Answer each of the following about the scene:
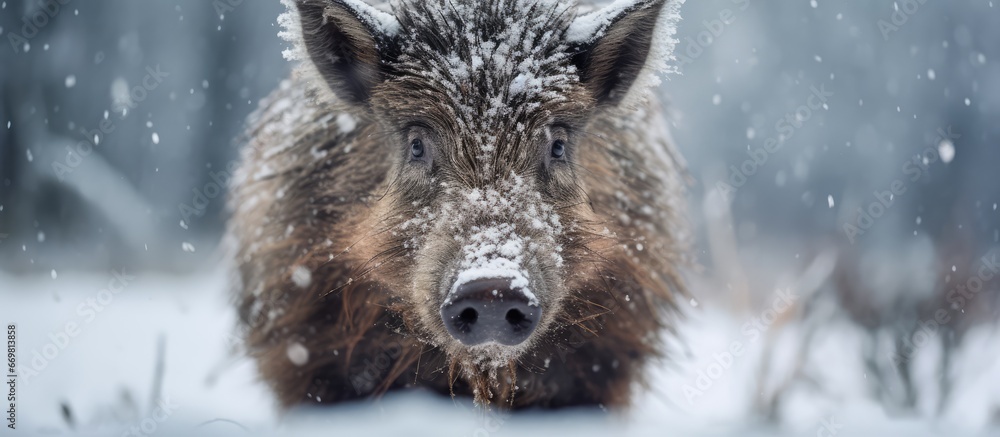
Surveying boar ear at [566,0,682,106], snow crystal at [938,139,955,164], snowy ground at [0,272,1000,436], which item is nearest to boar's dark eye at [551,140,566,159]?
boar ear at [566,0,682,106]

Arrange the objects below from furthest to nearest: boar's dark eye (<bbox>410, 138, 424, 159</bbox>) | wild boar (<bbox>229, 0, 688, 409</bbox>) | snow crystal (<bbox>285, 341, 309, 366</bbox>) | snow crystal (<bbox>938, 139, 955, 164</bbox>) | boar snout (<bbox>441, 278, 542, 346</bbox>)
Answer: snow crystal (<bbox>938, 139, 955, 164</bbox>) → snow crystal (<bbox>285, 341, 309, 366</bbox>) → boar's dark eye (<bbox>410, 138, 424, 159</bbox>) → wild boar (<bbox>229, 0, 688, 409</bbox>) → boar snout (<bbox>441, 278, 542, 346</bbox>)

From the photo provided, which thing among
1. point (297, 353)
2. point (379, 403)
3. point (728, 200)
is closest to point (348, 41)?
point (297, 353)

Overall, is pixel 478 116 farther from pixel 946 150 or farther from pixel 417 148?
pixel 946 150

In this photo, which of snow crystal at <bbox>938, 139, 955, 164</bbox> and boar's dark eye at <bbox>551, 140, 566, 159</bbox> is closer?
boar's dark eye at <bbox>551, 140, 566, 159</bbox>

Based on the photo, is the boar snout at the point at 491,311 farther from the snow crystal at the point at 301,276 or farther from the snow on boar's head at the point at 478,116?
the snow crystal at the point at 301,276

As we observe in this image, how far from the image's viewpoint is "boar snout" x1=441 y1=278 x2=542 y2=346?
8.79 feet

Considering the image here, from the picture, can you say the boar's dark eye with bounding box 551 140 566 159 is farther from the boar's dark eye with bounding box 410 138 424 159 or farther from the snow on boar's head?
the boar's dark eye with bounding box 410 138 424 159

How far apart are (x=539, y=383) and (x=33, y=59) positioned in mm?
7036

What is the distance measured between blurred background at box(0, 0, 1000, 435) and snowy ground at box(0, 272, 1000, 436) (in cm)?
3

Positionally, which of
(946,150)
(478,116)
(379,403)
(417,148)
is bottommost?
(946,150)

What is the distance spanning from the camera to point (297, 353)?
4227mm

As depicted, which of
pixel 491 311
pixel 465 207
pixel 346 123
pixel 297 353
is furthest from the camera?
pixel 297 353

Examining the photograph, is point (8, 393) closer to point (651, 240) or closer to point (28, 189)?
point (651, 240)

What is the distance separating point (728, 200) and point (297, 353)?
623 centimetres
